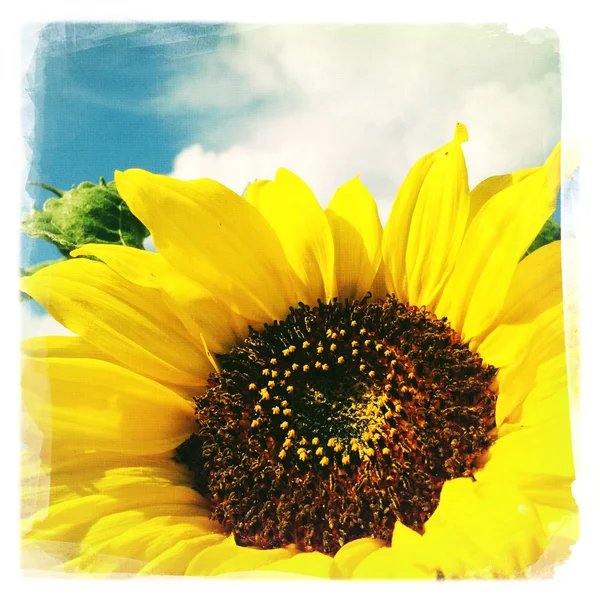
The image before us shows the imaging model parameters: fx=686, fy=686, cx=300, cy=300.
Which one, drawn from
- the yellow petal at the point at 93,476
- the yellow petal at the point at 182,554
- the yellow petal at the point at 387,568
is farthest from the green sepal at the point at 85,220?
the yellow petal at the point at 387,568

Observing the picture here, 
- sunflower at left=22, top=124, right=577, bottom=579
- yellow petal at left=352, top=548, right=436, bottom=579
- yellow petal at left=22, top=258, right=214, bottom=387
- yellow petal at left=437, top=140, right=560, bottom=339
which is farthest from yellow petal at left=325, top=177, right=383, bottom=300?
yellow petal at left=352, top=548, right=436, bottom=579

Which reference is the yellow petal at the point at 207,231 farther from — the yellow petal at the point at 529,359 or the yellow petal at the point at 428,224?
the yellow petal at the point at 529,359

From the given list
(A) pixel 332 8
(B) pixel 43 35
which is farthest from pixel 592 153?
(B) pixel 43 35

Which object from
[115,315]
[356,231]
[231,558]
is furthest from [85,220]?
[231,558]

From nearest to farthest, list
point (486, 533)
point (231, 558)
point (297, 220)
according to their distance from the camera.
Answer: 1. point (486, 533)
2. point (231, 558)
3. point (297, 220)

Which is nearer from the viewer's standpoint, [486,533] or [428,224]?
[486,533]

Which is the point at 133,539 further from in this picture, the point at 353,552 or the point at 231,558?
the point at 353,552

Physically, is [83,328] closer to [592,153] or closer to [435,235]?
[435,235]
